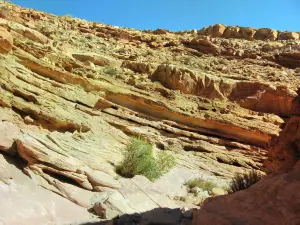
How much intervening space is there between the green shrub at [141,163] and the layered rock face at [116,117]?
31cm

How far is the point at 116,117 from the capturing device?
14.4 meters

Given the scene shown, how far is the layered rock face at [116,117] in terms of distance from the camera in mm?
8812

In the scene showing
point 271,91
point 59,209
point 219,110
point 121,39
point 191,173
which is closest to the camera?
point 59,209

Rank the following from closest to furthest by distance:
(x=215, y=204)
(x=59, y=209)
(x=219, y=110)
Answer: (x=215, y=204) < (x=59, y=209) < (x=219, y=110)

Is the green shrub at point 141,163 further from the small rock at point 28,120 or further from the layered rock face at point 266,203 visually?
the layered rock face at point 266,203

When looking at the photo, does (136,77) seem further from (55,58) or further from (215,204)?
(215,204)

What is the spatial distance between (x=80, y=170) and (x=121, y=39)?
19.5 metres

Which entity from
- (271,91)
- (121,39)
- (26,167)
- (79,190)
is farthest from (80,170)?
(121,39)

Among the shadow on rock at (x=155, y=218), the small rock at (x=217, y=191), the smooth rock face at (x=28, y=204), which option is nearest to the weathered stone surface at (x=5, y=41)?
the smooth rock face at (x=28, y=204)

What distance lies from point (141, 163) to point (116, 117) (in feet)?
12.6

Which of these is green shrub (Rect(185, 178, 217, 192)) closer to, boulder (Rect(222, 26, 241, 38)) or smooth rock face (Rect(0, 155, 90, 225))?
smooth rock face (Rect(0, 155, 90, 225))

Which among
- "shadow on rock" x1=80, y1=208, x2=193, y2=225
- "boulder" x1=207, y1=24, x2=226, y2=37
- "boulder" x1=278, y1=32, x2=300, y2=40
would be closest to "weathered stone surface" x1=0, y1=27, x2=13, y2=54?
"shadow on rock" x1=80, y1=208, x2=193, y2=225

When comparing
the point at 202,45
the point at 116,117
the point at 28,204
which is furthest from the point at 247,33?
the point at 28,204

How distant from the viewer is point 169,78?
1773 centimetres
